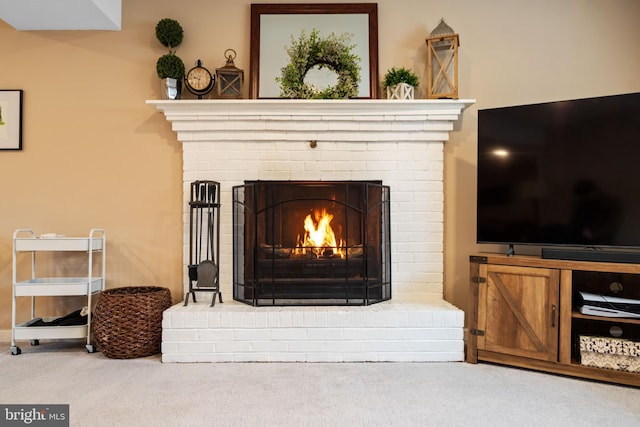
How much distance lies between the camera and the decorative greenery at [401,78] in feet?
9.37

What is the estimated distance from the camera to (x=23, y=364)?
2.50 metres

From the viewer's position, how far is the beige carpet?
1798mm

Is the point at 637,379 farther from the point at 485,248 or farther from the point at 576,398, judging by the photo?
the point at 485,248

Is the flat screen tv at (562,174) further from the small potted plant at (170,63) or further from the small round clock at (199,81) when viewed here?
the small potted plant at (170,63)

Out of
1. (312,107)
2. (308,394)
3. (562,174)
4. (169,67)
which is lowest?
(308,394)

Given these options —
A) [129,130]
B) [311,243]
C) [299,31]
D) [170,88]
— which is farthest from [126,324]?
[299,31]

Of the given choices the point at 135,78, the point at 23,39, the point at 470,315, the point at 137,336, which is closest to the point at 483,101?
the point at 470,315

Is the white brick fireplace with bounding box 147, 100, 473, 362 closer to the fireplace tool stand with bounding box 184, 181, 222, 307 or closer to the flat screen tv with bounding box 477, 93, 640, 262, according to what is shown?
the fireplace tool stand with bounding box 184, 181, 222, 307

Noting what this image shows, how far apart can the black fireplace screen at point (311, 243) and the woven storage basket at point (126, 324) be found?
52 centimetres

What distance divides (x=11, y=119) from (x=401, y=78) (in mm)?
2542

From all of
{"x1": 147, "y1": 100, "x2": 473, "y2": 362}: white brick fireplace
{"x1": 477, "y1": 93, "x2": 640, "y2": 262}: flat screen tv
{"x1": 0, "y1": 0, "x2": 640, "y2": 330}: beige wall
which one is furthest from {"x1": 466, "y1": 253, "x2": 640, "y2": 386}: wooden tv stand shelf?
{"x1": 0, "y1": 0, "x2": 640, "y2": 330}: beige wall

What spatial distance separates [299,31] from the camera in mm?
2994

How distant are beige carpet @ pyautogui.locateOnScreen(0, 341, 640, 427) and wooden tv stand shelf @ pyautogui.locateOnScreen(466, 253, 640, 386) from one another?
0.08m

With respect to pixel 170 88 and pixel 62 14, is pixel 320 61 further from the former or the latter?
pixel 62 14
